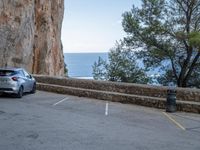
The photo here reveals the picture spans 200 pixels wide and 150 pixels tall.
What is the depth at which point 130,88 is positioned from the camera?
19656 millimetres

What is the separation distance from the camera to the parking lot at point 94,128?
9.13 meters

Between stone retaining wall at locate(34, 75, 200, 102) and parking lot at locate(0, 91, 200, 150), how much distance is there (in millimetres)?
1333

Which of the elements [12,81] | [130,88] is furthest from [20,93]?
[130,88]

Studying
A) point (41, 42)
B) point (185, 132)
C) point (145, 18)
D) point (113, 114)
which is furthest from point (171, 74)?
point (185, 132)

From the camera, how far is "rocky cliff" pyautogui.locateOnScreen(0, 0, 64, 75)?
3725cm

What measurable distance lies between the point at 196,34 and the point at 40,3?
2024cm

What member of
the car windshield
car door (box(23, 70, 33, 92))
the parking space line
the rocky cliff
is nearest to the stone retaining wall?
the parking space line

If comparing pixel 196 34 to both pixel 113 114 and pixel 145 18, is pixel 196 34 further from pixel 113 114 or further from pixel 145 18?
pixel 113 114

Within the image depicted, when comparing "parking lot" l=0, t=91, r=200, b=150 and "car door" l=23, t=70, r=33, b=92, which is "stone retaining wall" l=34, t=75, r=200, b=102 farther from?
"car door" l=23, t=70, r=33, b=92

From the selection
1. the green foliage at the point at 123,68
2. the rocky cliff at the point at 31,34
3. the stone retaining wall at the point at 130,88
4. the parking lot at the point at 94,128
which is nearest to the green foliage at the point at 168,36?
the green foliage at the point at 123,68

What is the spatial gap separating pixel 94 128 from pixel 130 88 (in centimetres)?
844

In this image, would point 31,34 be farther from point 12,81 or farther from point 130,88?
point 130,88

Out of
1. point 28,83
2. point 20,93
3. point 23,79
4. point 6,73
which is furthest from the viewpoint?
point 28,83

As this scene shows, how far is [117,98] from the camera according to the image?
64.1ft
